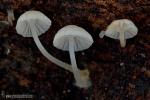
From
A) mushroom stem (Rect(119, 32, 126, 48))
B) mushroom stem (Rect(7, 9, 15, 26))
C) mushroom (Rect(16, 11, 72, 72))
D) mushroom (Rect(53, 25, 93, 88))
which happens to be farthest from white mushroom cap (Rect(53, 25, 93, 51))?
mushroom stem (Rect(7, 9, 15, 26))

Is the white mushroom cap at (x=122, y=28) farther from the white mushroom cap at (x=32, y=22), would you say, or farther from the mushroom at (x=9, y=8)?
the mushroom at (x=9, y=8)

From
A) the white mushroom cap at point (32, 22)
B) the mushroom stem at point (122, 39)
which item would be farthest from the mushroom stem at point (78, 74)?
the mushroom stem at point (122, 39)

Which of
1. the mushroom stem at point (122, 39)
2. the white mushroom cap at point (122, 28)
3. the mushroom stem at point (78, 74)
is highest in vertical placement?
the white mushroom cap at point (122, 28)

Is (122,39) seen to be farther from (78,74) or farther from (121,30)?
(78,74)

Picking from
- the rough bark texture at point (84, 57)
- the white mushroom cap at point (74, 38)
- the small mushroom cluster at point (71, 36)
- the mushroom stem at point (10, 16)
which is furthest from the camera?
the mushroom stem at point (10, 16)

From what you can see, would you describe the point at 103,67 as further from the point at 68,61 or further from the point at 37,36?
the point at 37,36

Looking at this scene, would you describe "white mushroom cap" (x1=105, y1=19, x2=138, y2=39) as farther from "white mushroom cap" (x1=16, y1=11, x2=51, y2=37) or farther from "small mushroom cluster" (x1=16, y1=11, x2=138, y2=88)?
"white mushroom cap" (x1=16, y1=11, x2=51, y2=37)

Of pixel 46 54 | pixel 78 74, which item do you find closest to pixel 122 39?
pixel 78 74
